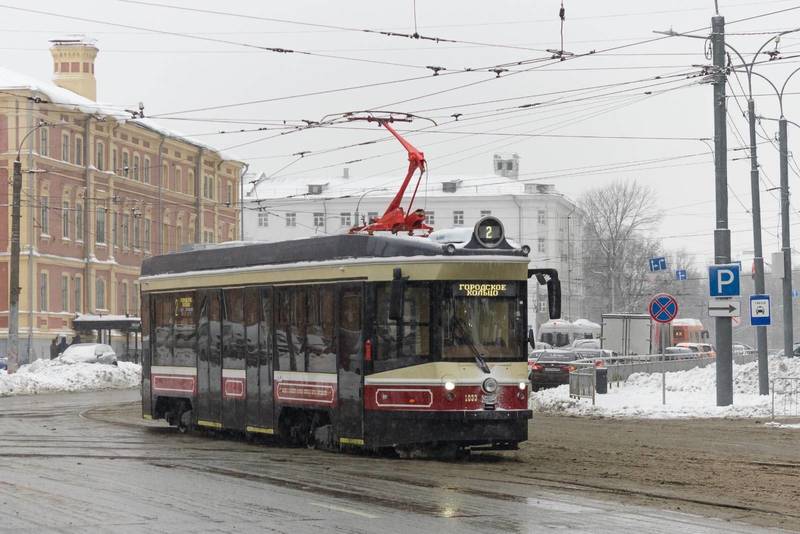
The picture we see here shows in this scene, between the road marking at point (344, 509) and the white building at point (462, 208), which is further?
the white building at point (462, 208)

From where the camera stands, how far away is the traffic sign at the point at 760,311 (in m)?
33.1

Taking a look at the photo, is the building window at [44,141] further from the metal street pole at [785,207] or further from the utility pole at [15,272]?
the metal street pole at [785,207]

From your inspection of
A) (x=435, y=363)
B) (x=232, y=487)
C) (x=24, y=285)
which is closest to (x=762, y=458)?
(x=435, y=363)

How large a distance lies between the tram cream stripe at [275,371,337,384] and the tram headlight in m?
2.28

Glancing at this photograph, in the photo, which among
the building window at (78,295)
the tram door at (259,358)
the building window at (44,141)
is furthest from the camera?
the building window at (78,295)

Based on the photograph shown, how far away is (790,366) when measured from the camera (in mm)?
38719

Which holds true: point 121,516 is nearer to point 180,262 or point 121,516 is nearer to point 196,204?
point 180,262

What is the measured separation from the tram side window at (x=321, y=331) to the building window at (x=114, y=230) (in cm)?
5682

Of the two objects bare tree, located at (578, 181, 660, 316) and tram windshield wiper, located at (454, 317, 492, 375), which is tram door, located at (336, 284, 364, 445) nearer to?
tram windshield wiper, located at (454, 317, 492, 375)

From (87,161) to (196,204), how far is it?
13513mm

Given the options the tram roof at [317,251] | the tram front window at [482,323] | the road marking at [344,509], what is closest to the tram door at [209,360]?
the tram roof at [317,251]

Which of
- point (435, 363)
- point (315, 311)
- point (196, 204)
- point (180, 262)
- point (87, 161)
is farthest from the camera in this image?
point (196, 204)

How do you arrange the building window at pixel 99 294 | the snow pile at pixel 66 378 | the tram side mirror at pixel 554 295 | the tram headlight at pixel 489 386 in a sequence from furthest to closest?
the building window at pixel 99 294 < the snow pile at pixel 66 378 < the tram side mirror at pixel 554 295 < the tram headlight at pixel 489 386

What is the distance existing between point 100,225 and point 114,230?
141 cm
